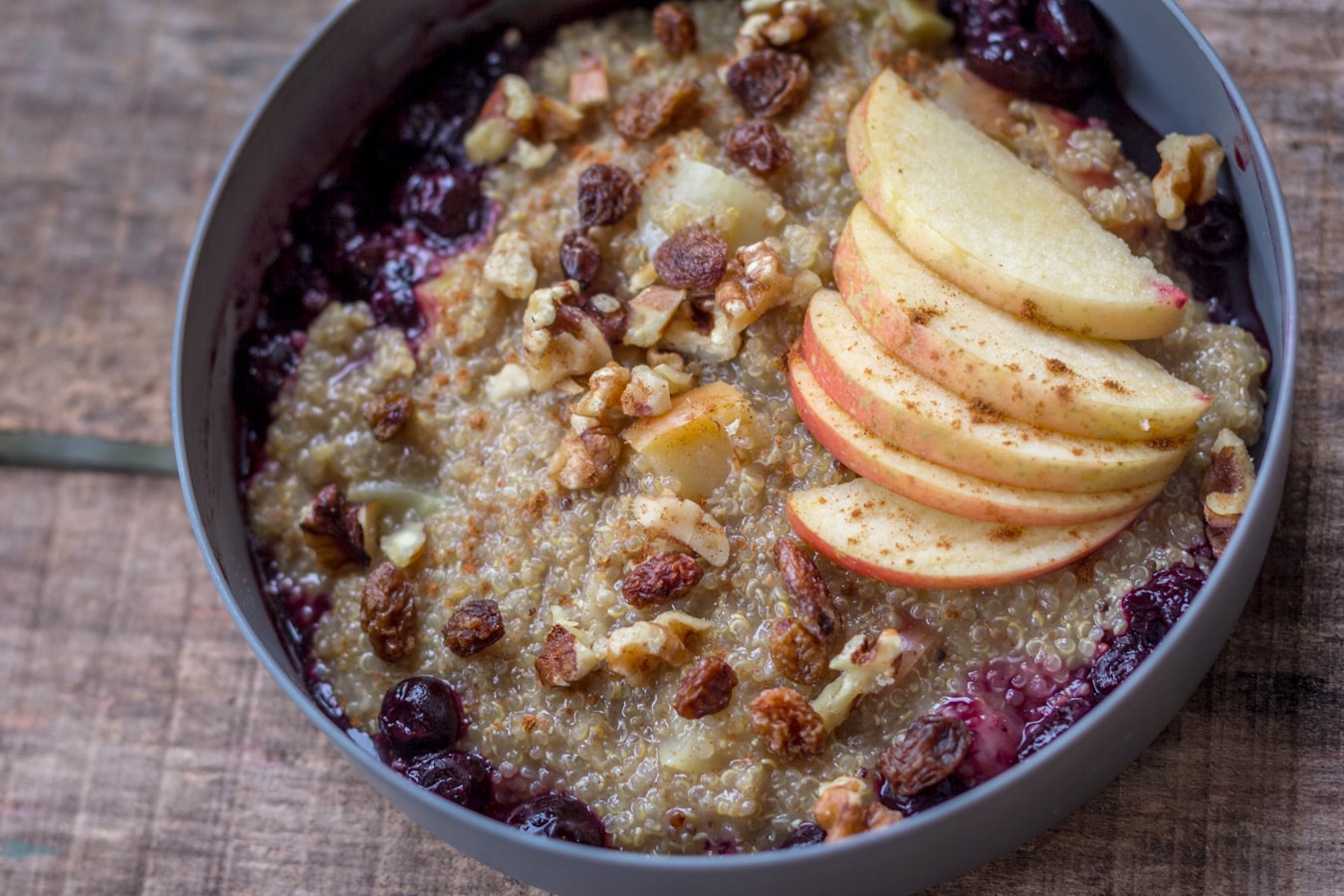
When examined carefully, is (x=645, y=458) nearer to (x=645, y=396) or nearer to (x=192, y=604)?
(x=645, y=396)

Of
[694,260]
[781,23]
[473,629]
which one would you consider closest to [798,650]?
[473,629]

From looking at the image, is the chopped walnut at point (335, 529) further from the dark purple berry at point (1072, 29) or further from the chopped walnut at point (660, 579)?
the dark purple berry at point (1072, 29)

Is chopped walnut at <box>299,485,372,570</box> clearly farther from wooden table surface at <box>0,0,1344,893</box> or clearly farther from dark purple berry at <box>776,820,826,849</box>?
dark purple berry at <box>776,820,826,849</box>

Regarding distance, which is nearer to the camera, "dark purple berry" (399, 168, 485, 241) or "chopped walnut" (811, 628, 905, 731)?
"chopped walnut" (811, 628, 905, 731)

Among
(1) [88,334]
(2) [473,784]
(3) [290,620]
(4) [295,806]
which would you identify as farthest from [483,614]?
(1) [88,334]

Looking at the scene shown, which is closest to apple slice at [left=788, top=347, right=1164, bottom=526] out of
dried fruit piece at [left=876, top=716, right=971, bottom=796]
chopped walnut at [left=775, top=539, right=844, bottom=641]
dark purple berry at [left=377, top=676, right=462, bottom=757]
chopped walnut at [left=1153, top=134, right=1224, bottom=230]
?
chopped walnut at [left=775, top=539, right=844, bottom=641]

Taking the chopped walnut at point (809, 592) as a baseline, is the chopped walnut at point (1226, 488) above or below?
above

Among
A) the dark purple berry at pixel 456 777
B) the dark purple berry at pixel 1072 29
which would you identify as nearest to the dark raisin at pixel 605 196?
the dark purple berry at pixel 1072 29
